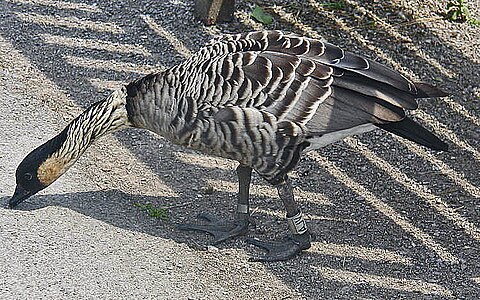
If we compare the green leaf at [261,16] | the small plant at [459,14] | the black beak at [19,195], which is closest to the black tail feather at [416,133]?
the black beak at [19,195]

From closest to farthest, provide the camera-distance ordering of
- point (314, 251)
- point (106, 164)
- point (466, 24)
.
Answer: point (314, 251) < point (106, 164) < point (466, 24)

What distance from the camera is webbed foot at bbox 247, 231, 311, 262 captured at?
17.1 feet

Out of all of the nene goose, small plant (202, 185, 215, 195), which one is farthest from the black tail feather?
small plant (202, 185, 215, 195)

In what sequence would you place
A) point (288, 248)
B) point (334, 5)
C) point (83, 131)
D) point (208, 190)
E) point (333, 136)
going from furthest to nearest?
point (334, 5), point (208, 190), point (83, 131), point (288, 248), point (333, 136)

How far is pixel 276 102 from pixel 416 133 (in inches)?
31.2

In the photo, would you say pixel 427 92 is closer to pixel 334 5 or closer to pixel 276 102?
pixel 276 102

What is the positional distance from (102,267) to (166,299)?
47 cm

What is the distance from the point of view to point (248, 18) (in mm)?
7660

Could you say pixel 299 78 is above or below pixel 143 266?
above

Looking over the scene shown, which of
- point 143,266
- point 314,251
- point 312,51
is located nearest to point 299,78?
point 312,51

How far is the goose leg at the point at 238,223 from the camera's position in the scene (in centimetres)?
535

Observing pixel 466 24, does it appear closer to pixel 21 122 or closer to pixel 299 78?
pixel 299 78

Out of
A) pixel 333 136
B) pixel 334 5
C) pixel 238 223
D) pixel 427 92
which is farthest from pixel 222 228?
pixel 334 5

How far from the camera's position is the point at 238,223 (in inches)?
215
